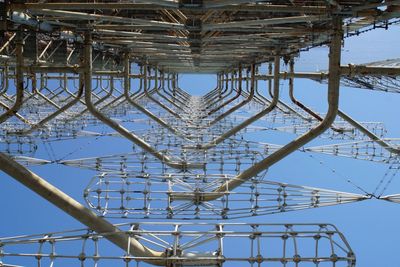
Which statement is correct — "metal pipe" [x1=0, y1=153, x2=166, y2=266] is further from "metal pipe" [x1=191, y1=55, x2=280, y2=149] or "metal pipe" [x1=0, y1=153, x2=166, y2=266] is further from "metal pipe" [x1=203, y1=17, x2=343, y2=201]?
"metal pipe" [x1=191, y1=55, x2=280, y2=149]

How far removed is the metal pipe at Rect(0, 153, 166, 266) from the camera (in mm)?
11484

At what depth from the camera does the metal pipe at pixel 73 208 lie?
11484 mm

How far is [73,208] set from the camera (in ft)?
41.0

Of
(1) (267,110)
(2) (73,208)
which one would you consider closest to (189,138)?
(1) (267,110)

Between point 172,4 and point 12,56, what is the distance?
1828 cm

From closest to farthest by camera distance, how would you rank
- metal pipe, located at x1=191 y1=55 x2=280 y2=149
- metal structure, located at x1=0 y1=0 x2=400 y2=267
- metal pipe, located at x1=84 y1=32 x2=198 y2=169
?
metal structure, located at x1=0 y1=0 x2=400 y2=267, metal pipe, located at x1=84 y1=32 x2=198 y2=169, metal pipe, located at x1=191 y1=55 x2=280 y2=149

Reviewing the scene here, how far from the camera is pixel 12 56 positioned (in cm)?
2889

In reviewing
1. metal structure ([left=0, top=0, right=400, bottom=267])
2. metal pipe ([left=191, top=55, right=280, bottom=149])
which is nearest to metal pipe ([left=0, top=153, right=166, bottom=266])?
metal structure ([left=0, top=0, right=400, bottom=267])

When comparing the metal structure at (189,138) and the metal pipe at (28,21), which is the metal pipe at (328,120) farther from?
the metal pipe at (28,21)

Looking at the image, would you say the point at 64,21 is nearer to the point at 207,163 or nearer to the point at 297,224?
the point at 207,163

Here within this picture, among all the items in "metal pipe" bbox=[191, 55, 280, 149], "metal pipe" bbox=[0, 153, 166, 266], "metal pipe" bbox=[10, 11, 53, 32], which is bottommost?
"metal pipe" bbox=[0, 153, 166, 266]

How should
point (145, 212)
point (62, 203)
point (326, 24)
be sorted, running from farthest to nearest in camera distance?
point (326, 24), point (145, 212), point (62, 203)

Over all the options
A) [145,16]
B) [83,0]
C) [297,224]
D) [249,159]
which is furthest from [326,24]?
[297,224]

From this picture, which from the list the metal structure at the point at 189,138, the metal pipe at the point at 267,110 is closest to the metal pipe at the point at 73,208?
the metal structure at the point at 189,138
